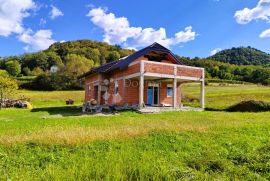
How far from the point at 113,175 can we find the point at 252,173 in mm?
3743

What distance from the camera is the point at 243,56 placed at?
127 m

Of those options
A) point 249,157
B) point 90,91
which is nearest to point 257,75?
point 90,91

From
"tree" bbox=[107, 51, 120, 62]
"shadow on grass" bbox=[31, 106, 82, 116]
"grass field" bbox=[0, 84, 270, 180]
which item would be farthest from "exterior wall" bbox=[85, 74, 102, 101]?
"tree" bbox=[107, 51, 120, 62]

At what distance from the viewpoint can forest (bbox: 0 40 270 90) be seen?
2913 inches

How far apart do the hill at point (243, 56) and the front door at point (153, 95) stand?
98582mm

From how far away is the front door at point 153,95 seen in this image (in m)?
30.8

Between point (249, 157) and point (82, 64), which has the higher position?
point (82, 64)

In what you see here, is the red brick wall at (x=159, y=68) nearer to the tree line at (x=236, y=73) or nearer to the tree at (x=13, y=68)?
the tree line at (x=236, y=73)

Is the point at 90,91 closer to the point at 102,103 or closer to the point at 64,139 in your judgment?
the point at 102,103

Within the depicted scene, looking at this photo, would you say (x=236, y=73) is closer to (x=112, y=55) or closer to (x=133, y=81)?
(x=112, y=55)

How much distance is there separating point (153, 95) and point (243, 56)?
105 m

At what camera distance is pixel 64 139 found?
10344 millimetres

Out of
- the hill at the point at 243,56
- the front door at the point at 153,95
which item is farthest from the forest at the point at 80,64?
the front door at the point at 153,95

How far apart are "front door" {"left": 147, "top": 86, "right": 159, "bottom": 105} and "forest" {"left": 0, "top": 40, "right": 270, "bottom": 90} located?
39.7 metres
